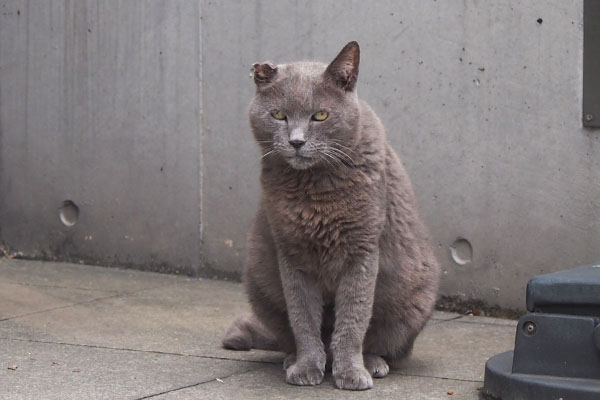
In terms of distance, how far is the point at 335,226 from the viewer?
373 centimetres

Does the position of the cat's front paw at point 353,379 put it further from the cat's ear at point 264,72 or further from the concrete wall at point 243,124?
the concrete wall at point 243,124

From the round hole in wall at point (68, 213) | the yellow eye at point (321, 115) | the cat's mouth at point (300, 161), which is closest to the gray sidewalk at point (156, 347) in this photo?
the round hole in wall at point (68, 213)

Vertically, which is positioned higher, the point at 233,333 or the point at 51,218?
the point at 51,218

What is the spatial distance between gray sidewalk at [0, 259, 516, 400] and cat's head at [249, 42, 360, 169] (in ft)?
2.94

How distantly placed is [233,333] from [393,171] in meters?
1.03

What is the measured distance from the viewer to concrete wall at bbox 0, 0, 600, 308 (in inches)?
196

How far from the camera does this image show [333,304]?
3969 mm

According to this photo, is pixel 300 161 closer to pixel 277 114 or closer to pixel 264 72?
pixel 277 114

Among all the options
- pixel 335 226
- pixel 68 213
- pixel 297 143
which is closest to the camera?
pixel 297 143

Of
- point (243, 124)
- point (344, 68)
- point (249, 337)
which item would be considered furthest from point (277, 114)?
point (243, 124)

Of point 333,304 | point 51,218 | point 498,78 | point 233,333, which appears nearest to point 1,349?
point 233,333

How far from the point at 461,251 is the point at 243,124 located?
1.52 metres

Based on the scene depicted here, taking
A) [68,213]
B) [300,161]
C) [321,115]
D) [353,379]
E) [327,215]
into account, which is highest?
[321,115]

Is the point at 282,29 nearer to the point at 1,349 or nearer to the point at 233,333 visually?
the point at 233,333
